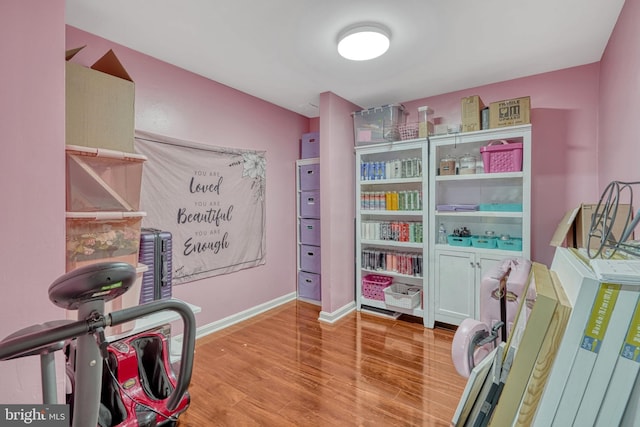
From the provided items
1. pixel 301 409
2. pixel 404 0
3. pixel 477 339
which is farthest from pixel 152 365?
pixel 404 0

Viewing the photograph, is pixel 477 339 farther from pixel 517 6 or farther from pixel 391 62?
pixel 391 62

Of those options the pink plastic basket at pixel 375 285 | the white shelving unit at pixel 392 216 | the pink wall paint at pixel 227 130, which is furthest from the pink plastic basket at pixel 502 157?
the pink wall paint at pixel 227 130

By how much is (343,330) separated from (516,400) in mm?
2345

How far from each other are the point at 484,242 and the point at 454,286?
52 cm

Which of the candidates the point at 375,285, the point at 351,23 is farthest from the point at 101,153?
the point at 375,285

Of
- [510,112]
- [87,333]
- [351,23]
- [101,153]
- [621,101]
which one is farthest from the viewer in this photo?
[510,112]

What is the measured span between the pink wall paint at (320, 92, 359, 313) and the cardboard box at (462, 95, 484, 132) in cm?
124

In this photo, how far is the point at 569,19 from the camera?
1.97m

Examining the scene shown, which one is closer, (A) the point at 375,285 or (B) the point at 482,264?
(B) the point at 482,264

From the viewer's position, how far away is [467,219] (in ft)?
10.6

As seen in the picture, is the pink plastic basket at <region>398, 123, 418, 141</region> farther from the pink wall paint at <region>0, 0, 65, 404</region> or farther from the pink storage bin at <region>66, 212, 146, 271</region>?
the pink wall paint at <region>0, 0, 65, 404</region>

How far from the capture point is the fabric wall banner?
2547 millimetres

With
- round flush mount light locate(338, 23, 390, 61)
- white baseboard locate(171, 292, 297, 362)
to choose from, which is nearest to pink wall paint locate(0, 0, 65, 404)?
white baseboard locate(171, 292, 297, 362)

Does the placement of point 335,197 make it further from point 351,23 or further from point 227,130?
point 351,23
